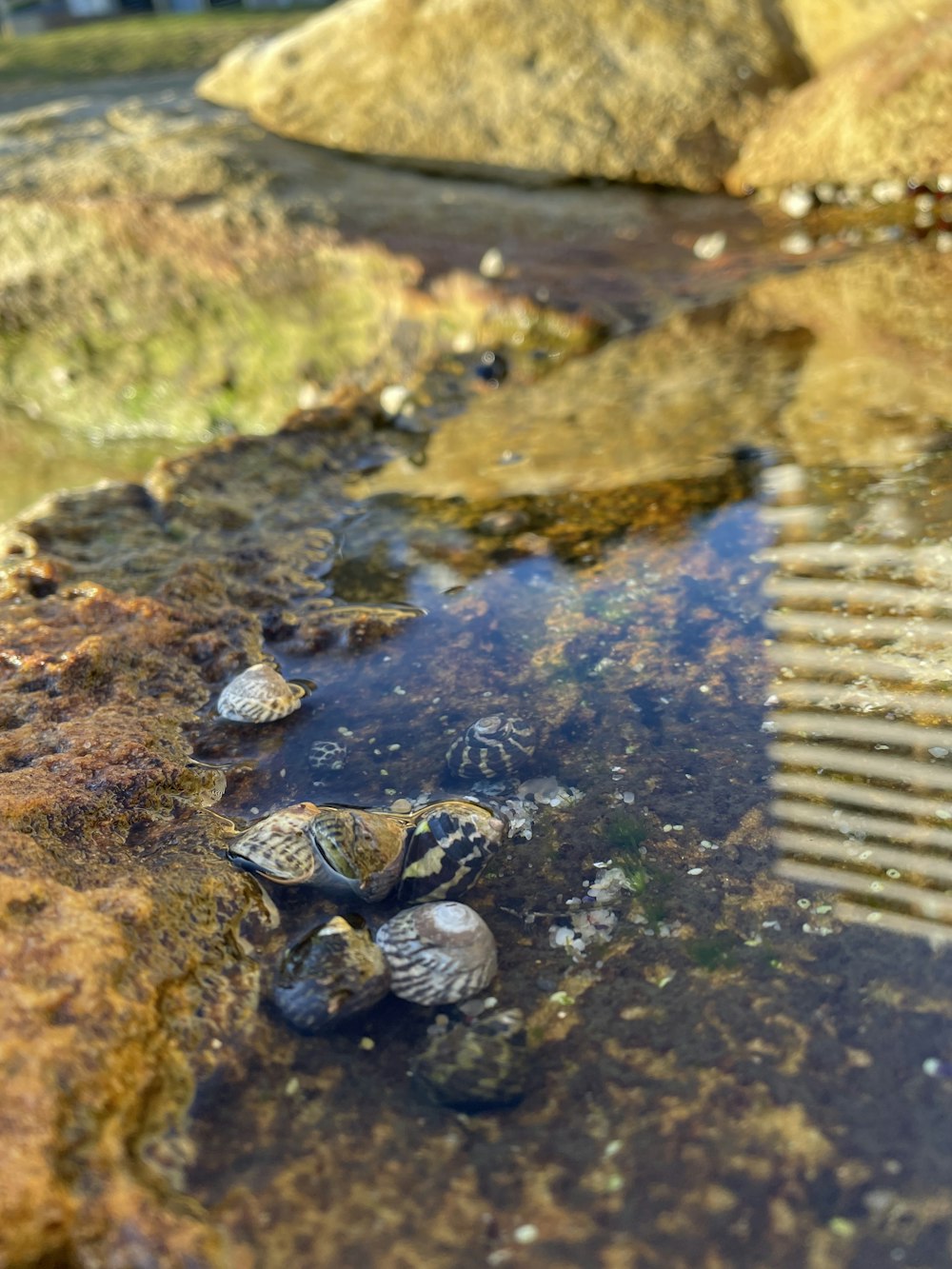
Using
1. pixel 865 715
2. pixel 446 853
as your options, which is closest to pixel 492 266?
pixel 865 715

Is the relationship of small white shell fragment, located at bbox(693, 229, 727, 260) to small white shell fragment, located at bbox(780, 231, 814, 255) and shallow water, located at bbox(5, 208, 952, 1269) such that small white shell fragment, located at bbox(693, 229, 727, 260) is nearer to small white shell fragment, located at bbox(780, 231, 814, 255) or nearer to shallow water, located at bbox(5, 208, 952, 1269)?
small white shell fragment, located at bbox(780, 231, 814, 255)

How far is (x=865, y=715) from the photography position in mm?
2783

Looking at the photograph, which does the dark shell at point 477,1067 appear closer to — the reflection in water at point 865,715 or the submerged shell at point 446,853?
the submerged shell at point 446,853

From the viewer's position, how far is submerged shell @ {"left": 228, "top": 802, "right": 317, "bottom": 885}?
7.89ft

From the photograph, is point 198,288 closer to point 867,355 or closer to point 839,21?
point 867,355

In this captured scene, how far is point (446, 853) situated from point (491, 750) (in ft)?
1.49

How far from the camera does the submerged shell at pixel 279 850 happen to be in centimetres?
241

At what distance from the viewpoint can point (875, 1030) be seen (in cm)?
191

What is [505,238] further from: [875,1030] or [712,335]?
[875,1030]

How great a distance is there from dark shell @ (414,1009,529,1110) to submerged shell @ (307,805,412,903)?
1.70 feet

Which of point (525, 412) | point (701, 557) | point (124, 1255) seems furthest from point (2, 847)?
point (525, 412)

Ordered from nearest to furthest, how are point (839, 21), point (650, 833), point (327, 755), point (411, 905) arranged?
point (411, 905), point (650, 833), point (327, 755), point (839, 21)

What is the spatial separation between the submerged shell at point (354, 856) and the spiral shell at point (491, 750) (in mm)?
404

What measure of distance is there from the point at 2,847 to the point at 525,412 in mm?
4055
